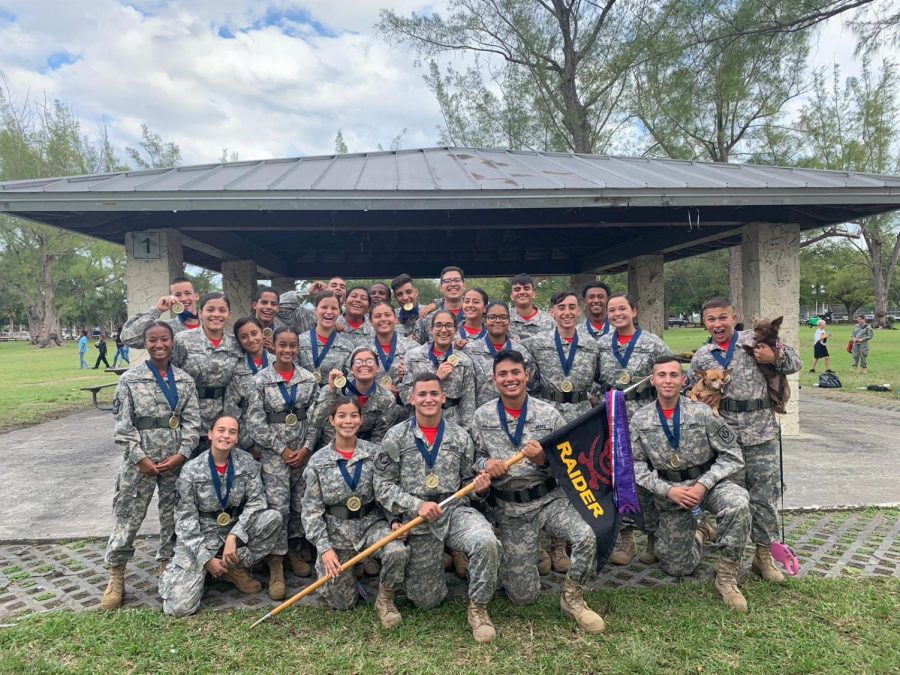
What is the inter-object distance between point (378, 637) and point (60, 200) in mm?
5115

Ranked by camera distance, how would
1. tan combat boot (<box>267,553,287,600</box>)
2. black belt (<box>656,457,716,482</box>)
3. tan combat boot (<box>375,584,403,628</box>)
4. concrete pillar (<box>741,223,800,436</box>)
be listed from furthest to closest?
concrete pillar (<box>741,223,800,436</box>)
black belt (<box>656,457,716,482</box>)
tan combat boot (<box>267,553,287,600</box>)
tan combat boot (<box>375,584,403,628</box>)

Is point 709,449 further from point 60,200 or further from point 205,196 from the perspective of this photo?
point 60,200

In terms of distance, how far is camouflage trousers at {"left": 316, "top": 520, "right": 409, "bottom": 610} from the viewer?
3408 mm

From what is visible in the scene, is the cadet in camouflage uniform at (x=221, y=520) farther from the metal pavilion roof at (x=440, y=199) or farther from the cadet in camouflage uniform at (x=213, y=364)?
the metal pavilion roof at (x=440, y=199)

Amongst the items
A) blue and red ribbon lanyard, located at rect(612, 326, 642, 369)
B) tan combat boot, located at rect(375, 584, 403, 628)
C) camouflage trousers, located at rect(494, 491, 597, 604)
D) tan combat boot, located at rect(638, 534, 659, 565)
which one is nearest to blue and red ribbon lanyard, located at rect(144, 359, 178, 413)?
tan combat boot, located at rect(375, 584, 403, 628)

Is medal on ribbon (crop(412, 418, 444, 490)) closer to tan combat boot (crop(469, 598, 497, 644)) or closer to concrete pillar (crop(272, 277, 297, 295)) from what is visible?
tan combat boot (crop(469, 598, 497, 644))

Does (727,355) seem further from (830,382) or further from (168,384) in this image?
(830,382)

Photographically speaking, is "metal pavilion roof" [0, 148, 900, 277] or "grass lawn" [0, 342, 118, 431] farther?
"grass lawn" [0, 342, 118, 431]

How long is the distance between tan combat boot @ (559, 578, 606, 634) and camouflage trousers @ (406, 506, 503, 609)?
444 mm

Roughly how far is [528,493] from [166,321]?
3310 mm

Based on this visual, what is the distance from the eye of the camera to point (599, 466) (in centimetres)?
360

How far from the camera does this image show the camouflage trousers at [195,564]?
11.3 ft

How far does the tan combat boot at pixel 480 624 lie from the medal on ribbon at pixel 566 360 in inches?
70.3

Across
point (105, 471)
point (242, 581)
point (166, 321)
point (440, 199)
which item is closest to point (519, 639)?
point (242, 581)
